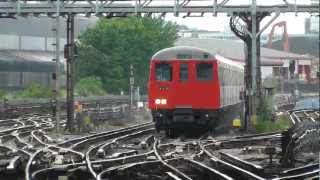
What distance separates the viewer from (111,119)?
37.2m

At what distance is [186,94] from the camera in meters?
24.5

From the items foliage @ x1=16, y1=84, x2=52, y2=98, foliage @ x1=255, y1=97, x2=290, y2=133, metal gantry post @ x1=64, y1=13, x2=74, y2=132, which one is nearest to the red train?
foliage @ x1=255, y1=97, x2=290, y2=133

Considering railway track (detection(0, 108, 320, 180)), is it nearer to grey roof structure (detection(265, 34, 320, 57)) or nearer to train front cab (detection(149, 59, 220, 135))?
train front cab (detection(149, 59, 220, 135))

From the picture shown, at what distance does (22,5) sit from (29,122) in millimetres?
7429

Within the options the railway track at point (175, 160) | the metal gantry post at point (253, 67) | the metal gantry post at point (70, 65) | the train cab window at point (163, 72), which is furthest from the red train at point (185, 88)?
the metal gantry post at point (70, 65)

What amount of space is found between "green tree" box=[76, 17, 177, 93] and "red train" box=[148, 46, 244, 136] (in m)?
42.4

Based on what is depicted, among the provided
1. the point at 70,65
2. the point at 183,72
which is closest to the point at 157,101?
the point at 183,72

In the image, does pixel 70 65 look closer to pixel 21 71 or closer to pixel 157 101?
pixel 157 101

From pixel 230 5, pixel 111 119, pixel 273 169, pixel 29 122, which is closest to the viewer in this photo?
pixel 273 169

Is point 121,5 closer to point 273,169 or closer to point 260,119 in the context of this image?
point 260,119

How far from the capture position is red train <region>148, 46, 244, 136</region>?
24.4 metres

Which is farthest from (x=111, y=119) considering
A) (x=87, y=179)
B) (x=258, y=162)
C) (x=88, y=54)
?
(x=88, y=54)

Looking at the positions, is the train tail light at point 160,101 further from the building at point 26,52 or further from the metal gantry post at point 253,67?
the building at point 26,52

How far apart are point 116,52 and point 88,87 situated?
14.7 ft
